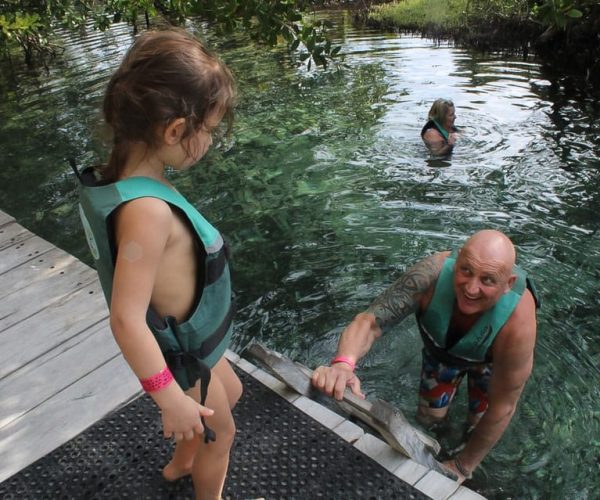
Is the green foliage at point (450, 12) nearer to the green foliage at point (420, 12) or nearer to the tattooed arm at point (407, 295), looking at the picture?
the green foliage at point (420, 12)

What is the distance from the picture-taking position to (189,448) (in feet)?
7.44

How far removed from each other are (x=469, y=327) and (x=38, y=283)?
280 centimetres

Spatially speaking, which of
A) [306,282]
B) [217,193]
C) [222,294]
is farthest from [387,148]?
[222,294]

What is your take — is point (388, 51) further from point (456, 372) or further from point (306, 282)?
point (456, 372)

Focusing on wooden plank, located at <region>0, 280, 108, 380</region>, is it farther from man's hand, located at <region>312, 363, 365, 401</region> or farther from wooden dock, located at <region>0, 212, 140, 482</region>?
man's hand, located at <region>312, 363, 365, 401</region>

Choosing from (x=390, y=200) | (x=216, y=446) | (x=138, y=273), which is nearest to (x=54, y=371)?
(x=216, y=446)

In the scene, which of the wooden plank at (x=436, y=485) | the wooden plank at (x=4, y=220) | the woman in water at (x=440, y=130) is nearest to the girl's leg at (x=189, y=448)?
the wooden plank at (x=436, y=485)

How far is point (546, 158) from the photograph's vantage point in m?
6.75

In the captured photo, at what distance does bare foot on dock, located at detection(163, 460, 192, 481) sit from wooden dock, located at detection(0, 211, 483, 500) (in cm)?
55

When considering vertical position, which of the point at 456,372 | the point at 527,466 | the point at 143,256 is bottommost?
the point at 527,466

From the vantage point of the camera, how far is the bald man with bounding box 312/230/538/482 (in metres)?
2.43

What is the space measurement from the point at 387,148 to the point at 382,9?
1126 cm

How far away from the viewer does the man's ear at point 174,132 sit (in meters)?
1.56

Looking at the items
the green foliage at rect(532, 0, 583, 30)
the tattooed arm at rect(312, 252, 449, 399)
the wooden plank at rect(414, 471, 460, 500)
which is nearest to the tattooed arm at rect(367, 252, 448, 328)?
the tattooed arm at rect(312, 252, 449, 399)
